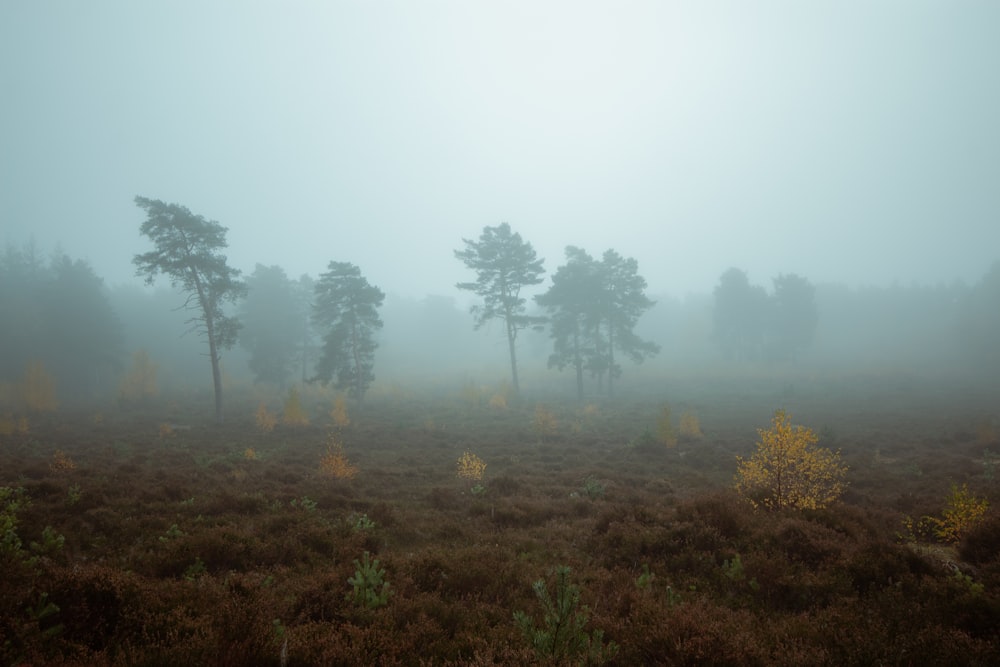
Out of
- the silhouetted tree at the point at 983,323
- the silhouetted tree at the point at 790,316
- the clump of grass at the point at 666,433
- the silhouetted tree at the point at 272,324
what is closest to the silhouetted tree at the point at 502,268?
the clump of grass at the point at 666,433

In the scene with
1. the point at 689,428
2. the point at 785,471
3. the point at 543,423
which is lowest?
the point at 689,428

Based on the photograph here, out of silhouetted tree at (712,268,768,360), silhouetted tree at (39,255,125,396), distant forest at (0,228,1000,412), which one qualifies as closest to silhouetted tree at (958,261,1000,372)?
distant forest at (0,228,1000,412)

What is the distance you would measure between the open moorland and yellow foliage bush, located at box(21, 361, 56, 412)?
11.7 meters

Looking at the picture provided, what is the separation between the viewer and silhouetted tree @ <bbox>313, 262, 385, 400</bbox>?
33344 mm

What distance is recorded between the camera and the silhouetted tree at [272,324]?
136 feet

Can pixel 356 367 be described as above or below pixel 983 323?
above

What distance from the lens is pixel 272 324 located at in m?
43.9

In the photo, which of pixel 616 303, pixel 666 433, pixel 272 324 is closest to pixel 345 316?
pixel 272 324

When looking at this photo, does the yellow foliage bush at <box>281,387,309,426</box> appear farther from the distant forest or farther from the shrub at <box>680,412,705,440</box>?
the shrub at <box>680,412,705,440</box>

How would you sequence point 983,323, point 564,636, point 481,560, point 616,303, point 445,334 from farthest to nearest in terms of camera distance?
point 445,334, point 983,323, point 616,303, point 481,560, point 564,636

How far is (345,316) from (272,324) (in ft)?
50.1

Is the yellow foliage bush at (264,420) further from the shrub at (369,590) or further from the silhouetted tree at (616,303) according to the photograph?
the silhouetted tree at (616,303)

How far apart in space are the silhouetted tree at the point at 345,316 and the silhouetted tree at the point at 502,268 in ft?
28.3

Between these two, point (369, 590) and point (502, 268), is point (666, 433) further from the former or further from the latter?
Answer: point (502, 268)
